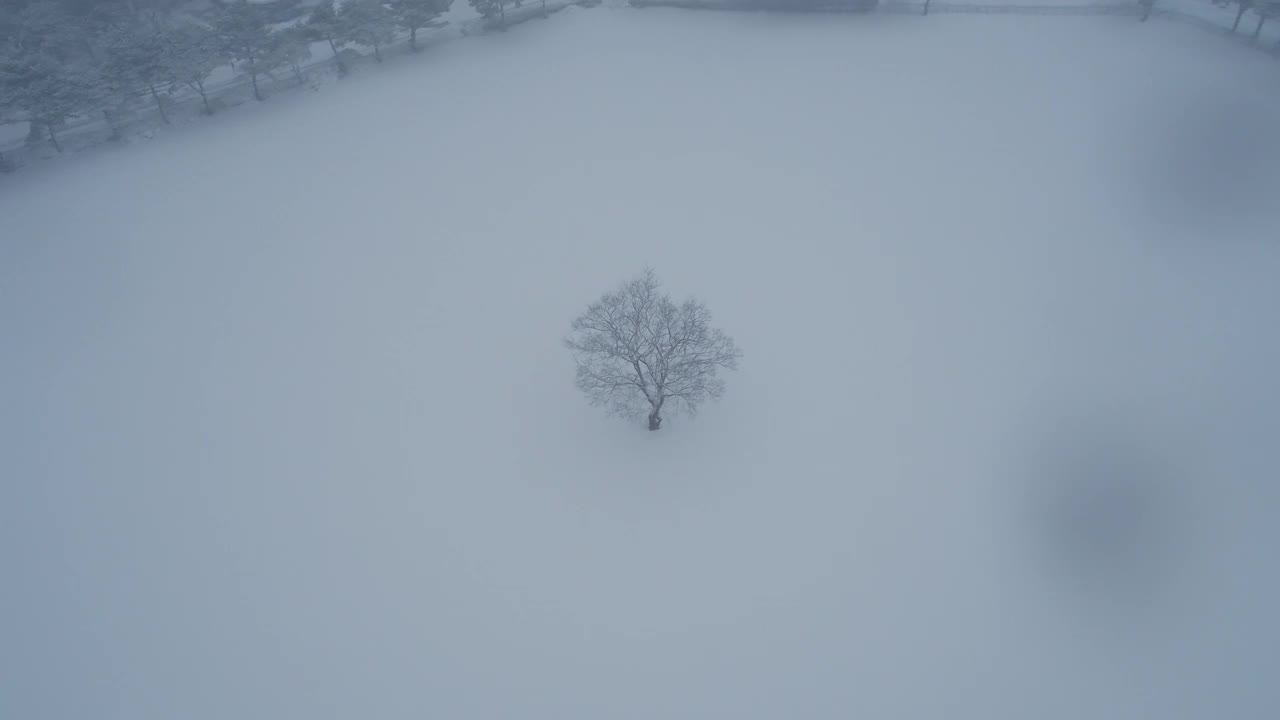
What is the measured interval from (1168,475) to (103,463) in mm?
42795

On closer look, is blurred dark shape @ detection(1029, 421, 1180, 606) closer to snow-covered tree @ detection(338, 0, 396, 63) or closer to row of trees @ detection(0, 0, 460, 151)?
snow-covered tree @ detection(338, 0, 396, 63)

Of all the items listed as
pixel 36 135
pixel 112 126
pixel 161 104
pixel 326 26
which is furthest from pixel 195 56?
pixel 36 135

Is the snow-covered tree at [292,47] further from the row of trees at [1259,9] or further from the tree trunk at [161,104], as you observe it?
the row of trees at [1259,9]

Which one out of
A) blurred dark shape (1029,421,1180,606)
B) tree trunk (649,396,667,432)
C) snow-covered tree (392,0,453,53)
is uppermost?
snow-covered tree (392,0,453,53)

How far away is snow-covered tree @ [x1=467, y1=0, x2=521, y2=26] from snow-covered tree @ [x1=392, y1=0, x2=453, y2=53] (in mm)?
2334

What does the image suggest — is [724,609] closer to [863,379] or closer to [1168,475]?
[863,379]

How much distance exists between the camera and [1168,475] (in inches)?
1009

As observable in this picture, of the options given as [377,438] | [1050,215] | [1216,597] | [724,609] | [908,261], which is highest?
[1050,215]

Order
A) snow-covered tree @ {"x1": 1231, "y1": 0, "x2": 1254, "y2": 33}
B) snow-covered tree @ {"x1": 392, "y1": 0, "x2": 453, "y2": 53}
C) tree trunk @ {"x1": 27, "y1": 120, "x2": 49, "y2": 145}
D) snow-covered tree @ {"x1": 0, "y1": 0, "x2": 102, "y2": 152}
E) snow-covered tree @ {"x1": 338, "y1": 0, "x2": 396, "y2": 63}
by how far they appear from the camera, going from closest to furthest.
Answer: snow-covered tree @ {"x1": 0, "y1": 0, "x2": 102, "y2": 152}, tree trunk @ {"x1": 27, "y1": 120, "x2": 49, "y2": 145}, snow-covered tree @ {"x1": 1231, "y1": 0, "x2": 1254, "y2": 33}, snow-covered tree @ {"x1": 338, "y1": 0, "x2": 396, "y2": 63}, snow-covered tree @ {"x1": 392, "y1": 0, "x2": 453, "y2": 53}

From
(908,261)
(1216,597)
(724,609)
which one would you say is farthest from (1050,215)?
(724,609)

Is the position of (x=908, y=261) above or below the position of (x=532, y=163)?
below

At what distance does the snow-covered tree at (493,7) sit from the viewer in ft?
166

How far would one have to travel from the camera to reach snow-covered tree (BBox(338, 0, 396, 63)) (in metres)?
46.2

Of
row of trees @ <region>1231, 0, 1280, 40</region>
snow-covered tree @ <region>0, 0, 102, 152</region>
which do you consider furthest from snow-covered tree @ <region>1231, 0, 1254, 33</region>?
snow-covered tree @ <region>0, 0, 102, 152</region>
